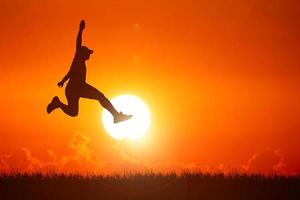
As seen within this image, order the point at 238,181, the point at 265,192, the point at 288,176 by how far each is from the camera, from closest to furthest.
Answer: the point at 265,192 < the point at 238,181 < the point at 288,176

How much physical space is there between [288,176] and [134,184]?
4.16 m

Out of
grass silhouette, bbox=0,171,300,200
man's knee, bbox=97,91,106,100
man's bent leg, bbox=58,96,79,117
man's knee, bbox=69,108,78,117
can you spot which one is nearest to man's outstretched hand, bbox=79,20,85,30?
man's knee, bbox=97,91,106,100

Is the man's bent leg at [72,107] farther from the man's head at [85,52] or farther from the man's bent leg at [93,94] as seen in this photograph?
the man's head at [85,52]

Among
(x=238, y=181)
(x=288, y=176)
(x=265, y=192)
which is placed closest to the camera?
(x=265, y=192)

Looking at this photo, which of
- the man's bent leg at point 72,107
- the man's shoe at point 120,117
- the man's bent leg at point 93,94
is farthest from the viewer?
the man's shoe at point 120,117

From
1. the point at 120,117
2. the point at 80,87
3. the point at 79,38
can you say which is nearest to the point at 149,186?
the point at 120,117

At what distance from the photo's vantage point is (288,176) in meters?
17.5

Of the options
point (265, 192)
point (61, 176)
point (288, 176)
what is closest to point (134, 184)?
point (61, 176)

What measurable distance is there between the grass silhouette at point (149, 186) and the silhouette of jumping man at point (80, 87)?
59.9 inches

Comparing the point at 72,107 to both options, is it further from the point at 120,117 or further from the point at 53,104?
the point at 120,117

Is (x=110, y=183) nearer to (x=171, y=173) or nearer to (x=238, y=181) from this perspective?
(x=171, y=173)

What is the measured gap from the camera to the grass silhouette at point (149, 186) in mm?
14750

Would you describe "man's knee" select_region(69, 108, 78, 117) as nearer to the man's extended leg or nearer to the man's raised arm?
the man's extended leg

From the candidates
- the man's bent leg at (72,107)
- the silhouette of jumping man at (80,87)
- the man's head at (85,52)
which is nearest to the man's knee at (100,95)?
the silhouette of jumping man at (80,87)
